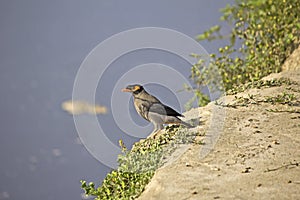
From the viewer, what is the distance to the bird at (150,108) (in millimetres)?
5160

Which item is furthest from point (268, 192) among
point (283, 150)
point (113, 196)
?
point (113, 196)

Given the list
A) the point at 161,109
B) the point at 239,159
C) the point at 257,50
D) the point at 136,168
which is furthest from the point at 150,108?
the point at 257,50

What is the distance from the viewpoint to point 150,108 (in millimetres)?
5156

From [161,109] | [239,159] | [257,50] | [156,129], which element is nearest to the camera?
[239,159]

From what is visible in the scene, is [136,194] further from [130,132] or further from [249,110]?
[249,110]

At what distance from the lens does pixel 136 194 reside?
434cm

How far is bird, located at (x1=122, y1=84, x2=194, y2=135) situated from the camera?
5.16 m

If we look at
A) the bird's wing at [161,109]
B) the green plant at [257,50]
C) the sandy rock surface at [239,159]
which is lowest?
the sandy rock surface at [239,159]

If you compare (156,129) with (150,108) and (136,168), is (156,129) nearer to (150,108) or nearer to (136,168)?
(150,108)

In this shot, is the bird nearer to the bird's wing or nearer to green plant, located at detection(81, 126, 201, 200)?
the bird's wing

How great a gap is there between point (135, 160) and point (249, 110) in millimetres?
1849

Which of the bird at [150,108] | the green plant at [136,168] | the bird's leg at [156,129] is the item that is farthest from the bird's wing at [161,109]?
the green plant at [136,168]

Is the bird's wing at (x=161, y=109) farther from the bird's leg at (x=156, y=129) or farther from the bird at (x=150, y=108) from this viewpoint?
the bird's leg at (x=156, y=129)

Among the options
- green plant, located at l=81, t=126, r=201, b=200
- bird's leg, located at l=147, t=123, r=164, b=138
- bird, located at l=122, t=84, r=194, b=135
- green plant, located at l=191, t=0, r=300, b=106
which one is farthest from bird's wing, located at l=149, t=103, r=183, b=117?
green plant, located at l=191, t=0, r=300, b=106
